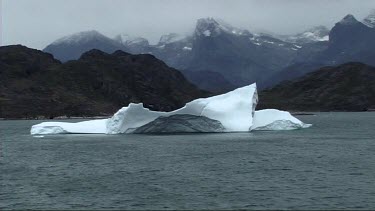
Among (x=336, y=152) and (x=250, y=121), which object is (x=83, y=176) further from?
(x=250, y=121)

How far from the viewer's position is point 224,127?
9025cm

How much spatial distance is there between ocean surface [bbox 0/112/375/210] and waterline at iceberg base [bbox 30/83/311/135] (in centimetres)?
1068

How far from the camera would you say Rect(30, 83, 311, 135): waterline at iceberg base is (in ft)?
276

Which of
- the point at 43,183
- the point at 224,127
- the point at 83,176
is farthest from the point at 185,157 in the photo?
the point at 224,127

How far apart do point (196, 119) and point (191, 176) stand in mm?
43065

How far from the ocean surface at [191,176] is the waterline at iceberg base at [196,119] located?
10.7m

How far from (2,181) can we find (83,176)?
251 inches

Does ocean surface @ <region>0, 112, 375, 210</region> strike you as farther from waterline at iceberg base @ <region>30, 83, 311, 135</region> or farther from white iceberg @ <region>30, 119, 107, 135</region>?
white iceberg @ <region>30, 119, 107, 135</region>

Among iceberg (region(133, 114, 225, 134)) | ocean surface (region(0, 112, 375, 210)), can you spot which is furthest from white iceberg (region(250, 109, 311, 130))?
ocean surface (region(0, 112, 375, 210))

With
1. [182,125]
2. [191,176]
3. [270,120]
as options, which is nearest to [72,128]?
[182,125]

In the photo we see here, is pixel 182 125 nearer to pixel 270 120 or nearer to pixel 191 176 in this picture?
pixel 270 120

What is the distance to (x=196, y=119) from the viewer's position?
88.0 meters

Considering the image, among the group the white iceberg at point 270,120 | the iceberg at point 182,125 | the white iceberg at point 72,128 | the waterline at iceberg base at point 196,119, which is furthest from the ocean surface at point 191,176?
the white iceberg at point 270,120

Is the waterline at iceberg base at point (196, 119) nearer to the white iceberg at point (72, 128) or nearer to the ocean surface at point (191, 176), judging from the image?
the white iceberg at point (72, 128)
